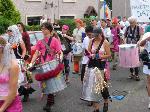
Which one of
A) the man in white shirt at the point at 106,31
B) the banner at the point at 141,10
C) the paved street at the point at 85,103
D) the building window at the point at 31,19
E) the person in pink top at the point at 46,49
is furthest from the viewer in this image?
the building window at the point at 31,19

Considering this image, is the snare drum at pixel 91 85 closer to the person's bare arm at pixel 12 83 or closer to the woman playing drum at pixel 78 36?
the person's bare arm at pixel 12 83

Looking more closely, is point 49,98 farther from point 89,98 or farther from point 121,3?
point 121,3

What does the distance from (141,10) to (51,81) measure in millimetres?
4690

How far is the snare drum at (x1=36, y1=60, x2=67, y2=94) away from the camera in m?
7.95

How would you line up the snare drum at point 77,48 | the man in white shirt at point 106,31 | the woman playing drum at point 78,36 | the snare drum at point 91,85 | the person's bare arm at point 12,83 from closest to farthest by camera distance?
the person's bare arm at point 12,83
the snare drum at point 91,85
the woman playing drum at point 78,36
the snare drum at point 77,48
the man in white shirt at point 106,31

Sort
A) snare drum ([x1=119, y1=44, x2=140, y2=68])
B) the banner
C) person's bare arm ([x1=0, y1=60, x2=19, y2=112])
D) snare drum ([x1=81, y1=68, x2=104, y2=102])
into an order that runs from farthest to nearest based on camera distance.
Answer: the banner → snare drum ([x1=119, y1=44, x2=140, y2=68]) → snare drum ([x1=81, y1=68, x2=104, y2=102]) → person's bare arm ([x1=0, y1=60, x2=19, y2=112])

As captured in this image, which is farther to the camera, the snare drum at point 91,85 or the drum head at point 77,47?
the drum head at point 77,47

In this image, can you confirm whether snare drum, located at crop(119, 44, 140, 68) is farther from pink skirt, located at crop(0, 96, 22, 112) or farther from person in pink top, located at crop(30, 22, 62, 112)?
pink skirt, located at crop(0, 96, 22, 112)

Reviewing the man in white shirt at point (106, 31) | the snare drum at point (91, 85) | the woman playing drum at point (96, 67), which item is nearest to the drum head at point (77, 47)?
the man in white shirt at point (106, 31)

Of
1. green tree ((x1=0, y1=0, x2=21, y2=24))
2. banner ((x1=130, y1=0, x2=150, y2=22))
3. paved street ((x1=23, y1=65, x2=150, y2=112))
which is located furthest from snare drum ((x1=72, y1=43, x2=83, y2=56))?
green tree ((x1=0, y1=0, x2=21, y2=24))

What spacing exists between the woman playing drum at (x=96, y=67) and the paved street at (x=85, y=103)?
0.69 meters

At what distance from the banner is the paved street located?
160 cm

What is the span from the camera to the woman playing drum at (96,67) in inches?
310

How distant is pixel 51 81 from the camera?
26.5 feet
